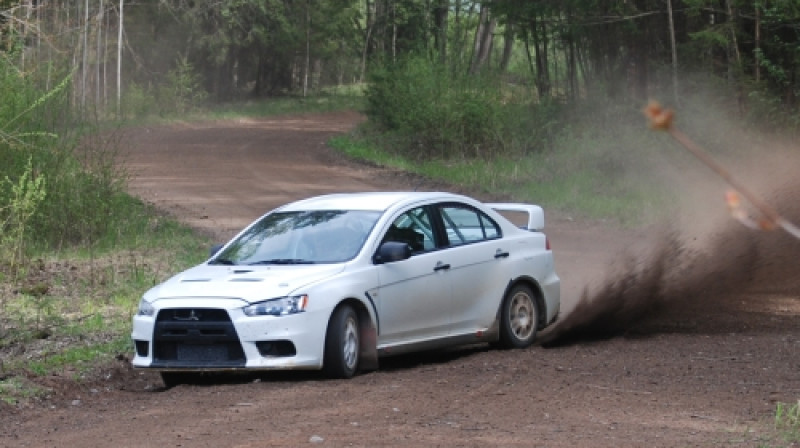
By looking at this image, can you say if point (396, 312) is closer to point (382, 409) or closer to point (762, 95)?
point (382, 409)

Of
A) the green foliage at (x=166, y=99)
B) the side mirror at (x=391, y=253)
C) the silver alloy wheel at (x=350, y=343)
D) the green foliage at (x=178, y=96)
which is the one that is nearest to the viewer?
the silver alloy wheel at (x=350, y=343)

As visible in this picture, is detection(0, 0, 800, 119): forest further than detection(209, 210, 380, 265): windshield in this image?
Yes

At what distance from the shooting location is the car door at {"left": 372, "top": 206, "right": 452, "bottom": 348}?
956cm

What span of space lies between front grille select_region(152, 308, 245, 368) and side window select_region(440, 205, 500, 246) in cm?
245

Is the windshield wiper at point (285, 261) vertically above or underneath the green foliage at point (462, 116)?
underneath

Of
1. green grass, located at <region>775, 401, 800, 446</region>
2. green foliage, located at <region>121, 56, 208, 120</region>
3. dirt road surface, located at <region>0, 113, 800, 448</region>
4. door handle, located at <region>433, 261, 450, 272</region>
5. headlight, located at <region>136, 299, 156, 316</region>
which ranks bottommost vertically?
dirt road surface, located at <region>0, 113, 800, 448</region>

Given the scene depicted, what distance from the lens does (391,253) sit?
9.52 metres

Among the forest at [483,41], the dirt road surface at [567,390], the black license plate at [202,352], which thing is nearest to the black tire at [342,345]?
the dirt road surface at [567,390]

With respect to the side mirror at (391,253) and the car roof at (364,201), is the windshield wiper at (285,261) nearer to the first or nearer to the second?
the side mirror at (391,253)

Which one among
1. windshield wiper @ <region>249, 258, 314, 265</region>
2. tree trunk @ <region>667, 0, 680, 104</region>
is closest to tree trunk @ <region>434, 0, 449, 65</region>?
tree trunk @ <region>667, 0, 680, 104</region>

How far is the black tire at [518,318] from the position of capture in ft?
34.5

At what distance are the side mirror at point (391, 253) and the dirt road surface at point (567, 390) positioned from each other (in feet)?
3.01

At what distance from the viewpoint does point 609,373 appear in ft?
29.1

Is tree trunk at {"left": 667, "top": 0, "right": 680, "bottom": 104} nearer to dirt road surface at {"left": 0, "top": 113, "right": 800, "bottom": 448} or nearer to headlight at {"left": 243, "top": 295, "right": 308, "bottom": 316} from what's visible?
dirt road surface at {"left": 0, "top": 113, "right": 800, "bottom": 448}
